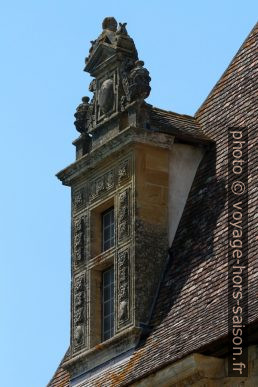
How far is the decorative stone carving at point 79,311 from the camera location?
22906 millimetres

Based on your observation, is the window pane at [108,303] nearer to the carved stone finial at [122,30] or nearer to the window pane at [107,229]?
the window pane at [107,229]

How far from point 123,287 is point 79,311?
0.97m

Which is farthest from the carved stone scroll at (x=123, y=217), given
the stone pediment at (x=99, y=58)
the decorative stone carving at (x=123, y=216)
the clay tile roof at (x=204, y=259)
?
the stone pediment at (x=99, y=58)

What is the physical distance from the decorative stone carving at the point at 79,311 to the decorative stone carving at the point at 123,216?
0.92m

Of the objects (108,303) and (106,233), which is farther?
(106,233)

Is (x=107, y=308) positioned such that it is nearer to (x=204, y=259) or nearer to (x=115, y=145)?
(x=204, y=259)

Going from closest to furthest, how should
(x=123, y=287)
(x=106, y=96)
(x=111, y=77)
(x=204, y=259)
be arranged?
(x=204, y=259)
(x=123, y=287)
(x=106, y=96)
(x=111, y=77)

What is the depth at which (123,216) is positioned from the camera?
74.7ft

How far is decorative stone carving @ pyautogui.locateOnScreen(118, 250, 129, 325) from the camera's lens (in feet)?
72.6

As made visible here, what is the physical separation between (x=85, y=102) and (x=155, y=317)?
3.67 m

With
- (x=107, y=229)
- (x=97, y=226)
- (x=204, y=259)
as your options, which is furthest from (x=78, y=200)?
(x=204, y=259)

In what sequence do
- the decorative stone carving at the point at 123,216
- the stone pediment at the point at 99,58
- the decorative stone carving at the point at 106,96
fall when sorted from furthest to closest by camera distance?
1. the stone pediment at the point at 99,58
2. the decorative stone carving at the point at 106,96
3. the decorative stone carving at the point at 123,216

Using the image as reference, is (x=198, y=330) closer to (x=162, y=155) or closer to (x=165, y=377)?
(x=165, y=377)

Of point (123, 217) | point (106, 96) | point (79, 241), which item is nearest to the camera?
point (123, 217)
